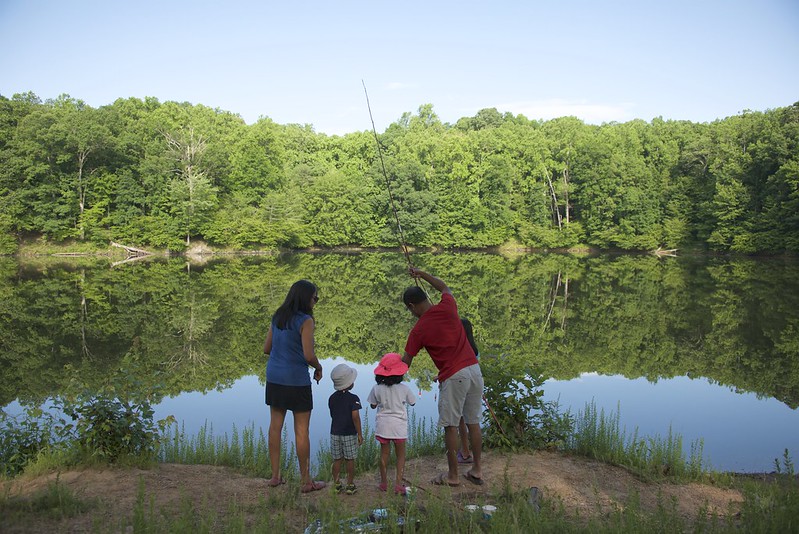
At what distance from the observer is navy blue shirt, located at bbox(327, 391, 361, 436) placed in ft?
16.2

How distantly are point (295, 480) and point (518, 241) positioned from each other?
170 ft

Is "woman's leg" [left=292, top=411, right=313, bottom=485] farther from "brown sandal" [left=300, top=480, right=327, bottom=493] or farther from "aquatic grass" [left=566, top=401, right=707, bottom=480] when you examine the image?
"aquatic grass" [left=566, top=401, right=707, bottom=480]

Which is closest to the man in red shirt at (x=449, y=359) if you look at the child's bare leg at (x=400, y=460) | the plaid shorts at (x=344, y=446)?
the child's bare leg at (x=400, y=460)

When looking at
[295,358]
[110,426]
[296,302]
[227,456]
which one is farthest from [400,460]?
[110,426]

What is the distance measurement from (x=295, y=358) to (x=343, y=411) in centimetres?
59

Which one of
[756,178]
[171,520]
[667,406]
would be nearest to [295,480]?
[171,520]

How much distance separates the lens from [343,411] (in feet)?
16.2

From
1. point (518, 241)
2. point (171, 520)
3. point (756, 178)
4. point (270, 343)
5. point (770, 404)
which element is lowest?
point (770, 404)

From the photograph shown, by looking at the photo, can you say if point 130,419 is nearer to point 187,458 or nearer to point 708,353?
point 187,458

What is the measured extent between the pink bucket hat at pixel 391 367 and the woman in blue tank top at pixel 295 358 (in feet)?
1.69

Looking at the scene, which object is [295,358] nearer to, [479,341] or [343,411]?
[343,411]

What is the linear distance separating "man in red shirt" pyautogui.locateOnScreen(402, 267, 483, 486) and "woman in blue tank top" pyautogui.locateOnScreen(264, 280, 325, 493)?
2.73 ft

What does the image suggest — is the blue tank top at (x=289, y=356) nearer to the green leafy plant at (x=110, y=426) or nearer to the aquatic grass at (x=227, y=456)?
the aquatic grass at (x=227, y=456)

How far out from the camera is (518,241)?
55719 millimetres
